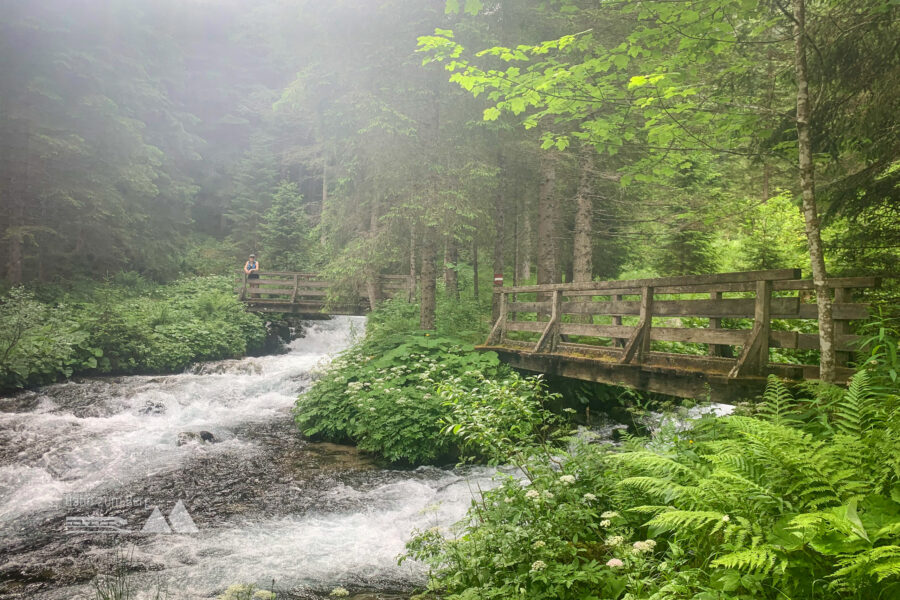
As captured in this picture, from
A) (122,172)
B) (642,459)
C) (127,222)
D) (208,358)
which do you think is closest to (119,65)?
(122,172)

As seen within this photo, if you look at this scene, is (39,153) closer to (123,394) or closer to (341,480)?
(123,394)

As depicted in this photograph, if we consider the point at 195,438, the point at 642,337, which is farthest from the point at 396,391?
the point at 642,337

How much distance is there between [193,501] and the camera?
705 centimetres

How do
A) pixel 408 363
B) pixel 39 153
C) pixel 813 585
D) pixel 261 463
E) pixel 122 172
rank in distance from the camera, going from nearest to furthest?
pixel 813 585 → pixel 261 463 → pixel 408 363 → pixel 39 153 → pixel 122 172

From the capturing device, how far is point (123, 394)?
12.5 metres

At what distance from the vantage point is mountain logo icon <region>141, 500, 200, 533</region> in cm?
612

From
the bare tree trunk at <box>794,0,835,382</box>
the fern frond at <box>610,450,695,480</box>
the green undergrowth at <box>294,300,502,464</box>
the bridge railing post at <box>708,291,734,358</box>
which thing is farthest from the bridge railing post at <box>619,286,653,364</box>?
the fern frond at <box>610,450,695,480</box>

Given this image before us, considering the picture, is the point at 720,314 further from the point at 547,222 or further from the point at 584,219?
the point at 547,222

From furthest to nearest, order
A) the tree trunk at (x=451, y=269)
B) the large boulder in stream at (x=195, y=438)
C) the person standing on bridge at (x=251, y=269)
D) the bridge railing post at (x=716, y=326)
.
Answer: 1. the person standing on bridge at (x=251, y=269)
2. the tree trunk at (x=451, y=269)
3. the large boulder in stream at (x=195, y=438)
4. the bridge railing post at (x=716, y=326)

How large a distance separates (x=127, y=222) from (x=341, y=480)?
2146 cm

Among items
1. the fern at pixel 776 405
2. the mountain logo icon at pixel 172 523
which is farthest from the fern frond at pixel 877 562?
the mountain logo icon at pixel 172 523

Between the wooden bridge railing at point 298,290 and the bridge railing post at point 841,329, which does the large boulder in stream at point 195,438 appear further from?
the wooden bridge railing at point 298,290

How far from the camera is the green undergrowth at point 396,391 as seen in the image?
884 centimetres

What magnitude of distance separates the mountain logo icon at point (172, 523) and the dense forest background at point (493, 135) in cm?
656
